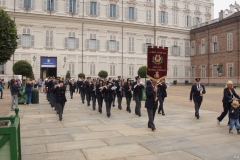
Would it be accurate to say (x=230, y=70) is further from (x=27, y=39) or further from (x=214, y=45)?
(x=27, y=39)

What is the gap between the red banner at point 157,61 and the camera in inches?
368

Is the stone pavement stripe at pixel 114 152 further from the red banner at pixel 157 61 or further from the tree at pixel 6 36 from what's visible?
the tree at pixel 6 36

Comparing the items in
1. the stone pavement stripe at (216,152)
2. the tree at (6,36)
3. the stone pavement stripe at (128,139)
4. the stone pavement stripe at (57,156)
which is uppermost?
the tree at (6,36)

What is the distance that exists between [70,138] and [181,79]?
132 feet

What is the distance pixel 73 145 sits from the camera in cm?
620

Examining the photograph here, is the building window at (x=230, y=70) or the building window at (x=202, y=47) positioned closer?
the building window at (x=230, y=70)

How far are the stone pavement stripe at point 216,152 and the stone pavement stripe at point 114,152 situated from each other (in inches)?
47.1

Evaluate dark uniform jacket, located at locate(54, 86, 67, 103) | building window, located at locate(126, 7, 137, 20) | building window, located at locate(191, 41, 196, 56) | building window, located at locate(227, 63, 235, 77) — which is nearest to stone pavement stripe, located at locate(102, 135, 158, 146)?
dark uniform jacket, located at locate(54, 86, 67, 103)

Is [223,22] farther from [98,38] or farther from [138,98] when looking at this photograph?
[138,98]

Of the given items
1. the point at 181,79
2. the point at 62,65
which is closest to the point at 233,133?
the point at 62,65

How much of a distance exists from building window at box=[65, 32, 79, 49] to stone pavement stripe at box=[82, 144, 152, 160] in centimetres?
3224

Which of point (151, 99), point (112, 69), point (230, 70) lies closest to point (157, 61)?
point (151, 99)

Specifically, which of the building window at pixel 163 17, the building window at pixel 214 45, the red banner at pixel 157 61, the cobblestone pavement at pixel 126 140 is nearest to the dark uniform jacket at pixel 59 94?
the cobblestone pavement at pixel 126 140

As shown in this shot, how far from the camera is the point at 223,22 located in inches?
1506
